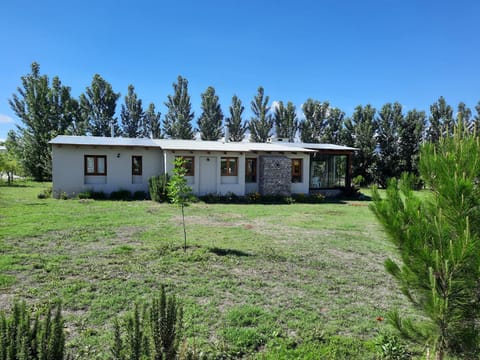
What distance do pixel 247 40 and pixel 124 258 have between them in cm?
1391

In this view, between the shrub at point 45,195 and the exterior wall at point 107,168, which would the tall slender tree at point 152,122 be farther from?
the shrub at point 45,195

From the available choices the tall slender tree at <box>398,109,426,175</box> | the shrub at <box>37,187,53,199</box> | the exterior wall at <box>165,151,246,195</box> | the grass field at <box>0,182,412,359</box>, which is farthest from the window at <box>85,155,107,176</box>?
the tall slender tree at <box>398,109,426,175</box>

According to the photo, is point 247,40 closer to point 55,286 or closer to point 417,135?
point 55,286

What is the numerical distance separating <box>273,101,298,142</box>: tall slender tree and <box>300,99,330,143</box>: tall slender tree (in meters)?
1.12

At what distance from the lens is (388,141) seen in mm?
28703

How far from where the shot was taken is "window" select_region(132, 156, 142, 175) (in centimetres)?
1797

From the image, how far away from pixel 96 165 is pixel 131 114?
20.2 m

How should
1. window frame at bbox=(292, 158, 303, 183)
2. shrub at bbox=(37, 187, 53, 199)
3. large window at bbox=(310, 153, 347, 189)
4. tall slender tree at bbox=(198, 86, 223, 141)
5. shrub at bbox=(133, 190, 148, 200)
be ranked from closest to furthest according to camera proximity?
shrub at bbox=(37, 187, 53, 199) → shrub at bbox=(133, 190, 148, 200) → window frame at bbox=(292, 158, 303, 183) → large window at bbox=(310, 153, 347, 189) → tall slender tree at bbox=(198, 86, 223, 141)

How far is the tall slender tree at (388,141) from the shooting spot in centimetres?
2817

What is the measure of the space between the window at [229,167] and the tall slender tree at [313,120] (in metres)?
19.2

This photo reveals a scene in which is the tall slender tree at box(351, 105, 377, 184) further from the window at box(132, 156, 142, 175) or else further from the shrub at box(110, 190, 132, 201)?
the shrub at box(110, 190, 132, 201)

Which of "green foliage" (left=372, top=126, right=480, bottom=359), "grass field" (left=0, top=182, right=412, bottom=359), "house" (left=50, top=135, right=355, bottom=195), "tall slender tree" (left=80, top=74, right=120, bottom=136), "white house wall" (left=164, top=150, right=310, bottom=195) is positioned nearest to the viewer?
"green foliage" (left=372, top=126, right=480, bottom=359)

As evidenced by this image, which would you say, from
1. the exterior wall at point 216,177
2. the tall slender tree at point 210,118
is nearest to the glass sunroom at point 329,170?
the exterior wall at point 216,177

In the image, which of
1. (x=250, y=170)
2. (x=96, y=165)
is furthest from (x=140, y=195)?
(x=250, y=170)
